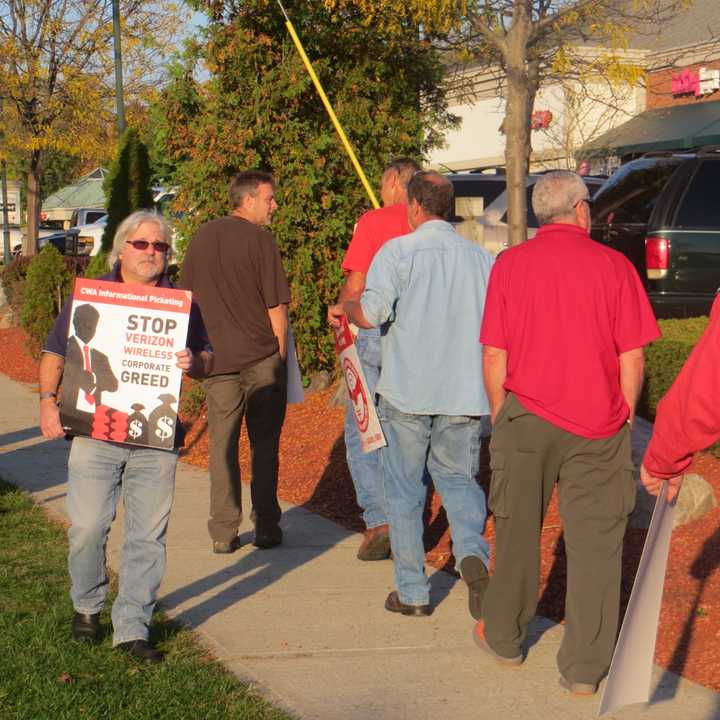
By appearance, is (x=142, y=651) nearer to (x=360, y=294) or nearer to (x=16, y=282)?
(x=360, y=294)

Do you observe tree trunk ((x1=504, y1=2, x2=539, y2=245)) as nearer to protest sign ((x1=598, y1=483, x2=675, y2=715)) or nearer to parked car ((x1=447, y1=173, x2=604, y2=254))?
parked car ((x1=447, y1=173, x2=604, y2=254))

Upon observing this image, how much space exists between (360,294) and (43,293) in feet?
36.9

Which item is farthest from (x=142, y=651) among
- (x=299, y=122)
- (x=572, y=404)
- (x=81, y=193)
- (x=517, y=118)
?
(x=81, y=193)

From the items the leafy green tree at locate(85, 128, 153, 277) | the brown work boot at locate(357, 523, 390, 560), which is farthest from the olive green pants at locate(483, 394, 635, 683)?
the leafy green tree at locate(85, 128, 153, 277)

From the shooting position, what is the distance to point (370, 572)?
22.5 feet

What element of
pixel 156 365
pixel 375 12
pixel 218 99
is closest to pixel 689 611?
pixel 156 365

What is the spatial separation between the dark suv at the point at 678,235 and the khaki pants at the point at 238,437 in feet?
15.4

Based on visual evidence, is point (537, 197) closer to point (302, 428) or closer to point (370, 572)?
point (370, 572)

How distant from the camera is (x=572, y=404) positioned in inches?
191

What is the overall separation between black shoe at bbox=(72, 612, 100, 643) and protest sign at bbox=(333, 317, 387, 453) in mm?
1489

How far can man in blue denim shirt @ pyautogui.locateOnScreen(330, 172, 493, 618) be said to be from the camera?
585cm

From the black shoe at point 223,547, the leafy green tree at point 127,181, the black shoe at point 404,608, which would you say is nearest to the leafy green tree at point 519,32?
the black shoe at point 223,547

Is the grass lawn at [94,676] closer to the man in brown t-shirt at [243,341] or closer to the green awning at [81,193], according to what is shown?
the man in brown t-shirt at [243,341]

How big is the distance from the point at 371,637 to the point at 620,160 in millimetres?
30010
